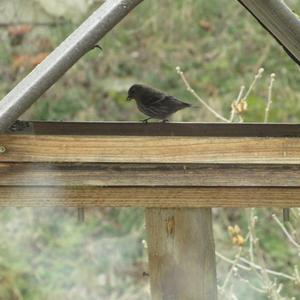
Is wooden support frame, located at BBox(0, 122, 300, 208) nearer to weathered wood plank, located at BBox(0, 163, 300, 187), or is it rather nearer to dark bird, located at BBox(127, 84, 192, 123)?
weathered wood plank, located at BBox(0, 163, 300, 187)

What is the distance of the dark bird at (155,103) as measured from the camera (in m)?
2.50

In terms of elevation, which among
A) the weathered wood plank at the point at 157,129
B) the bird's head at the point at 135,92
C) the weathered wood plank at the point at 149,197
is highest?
the bird's head at the point at 135,92

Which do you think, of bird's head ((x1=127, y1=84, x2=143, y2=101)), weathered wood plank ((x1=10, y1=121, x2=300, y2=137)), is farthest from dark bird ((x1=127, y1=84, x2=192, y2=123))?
weathered wood plank ((x1=10, y1=121, x2=300, y2=137))

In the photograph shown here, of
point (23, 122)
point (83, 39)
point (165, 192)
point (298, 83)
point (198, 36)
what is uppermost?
point (198, 36)

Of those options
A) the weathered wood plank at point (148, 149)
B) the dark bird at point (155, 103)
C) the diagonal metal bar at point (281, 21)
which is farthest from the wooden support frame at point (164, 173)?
the dark bird at point (155, 103)

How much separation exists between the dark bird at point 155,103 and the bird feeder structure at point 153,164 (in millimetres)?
474

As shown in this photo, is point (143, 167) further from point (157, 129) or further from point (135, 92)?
point (135, 92)

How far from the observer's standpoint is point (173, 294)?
201cm

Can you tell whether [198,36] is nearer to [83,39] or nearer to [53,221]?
[53,221]

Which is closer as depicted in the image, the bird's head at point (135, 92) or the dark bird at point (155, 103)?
the dark bird at point (155, 103)

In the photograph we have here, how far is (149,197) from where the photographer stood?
77.2 inches

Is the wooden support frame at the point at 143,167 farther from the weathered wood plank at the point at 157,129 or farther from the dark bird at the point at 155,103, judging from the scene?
the dark bird at the point at 155,103

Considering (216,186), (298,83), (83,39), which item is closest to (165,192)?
(216,186)

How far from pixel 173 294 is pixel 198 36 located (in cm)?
439
